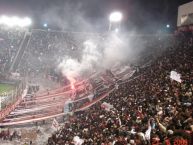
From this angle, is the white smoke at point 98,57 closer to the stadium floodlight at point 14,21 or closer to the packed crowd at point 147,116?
the stadium floodlight at point 14,21

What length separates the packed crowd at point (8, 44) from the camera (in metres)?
55.4

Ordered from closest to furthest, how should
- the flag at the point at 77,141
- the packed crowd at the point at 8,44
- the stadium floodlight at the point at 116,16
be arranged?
the flag at the point at 77,141 < the stadium floodlight at the point at 116,16 < the packed crowd at the point at 8,44

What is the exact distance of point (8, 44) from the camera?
2361 inches

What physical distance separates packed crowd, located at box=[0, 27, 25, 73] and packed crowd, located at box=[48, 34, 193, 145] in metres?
28.3

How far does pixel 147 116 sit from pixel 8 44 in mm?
46123

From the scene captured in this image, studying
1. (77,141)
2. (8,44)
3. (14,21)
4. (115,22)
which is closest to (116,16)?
(115,22)

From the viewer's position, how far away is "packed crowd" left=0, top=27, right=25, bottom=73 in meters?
55.4

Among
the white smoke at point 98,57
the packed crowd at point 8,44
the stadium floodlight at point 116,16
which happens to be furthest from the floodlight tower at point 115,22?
the packed crowd at point 8,44

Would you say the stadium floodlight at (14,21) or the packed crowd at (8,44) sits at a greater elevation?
the stadium floodlight at (14,21)

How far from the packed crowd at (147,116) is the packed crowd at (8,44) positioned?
28257 millimetres

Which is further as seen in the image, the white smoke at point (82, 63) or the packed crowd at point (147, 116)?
the white smoke at point (82, 63)

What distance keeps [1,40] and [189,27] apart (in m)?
31.1

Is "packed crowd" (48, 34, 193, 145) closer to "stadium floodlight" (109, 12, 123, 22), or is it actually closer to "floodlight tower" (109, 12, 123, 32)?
"stadium floodlight" (109, 12, 123, 22)

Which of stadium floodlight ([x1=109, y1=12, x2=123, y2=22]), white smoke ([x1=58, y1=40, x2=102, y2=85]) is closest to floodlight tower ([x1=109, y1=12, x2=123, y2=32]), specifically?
stadium floodlight ([x1=109, y1=12, x2=123, y2=22])
